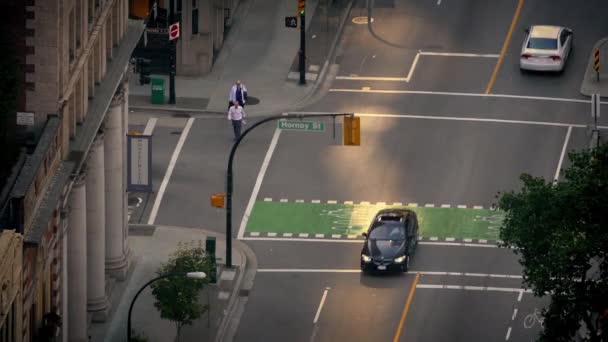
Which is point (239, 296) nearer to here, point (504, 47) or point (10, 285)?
point (10, 285)

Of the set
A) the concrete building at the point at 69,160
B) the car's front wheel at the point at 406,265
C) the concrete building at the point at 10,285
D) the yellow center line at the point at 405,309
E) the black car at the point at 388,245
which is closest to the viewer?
the concrete building at the point at 10,285

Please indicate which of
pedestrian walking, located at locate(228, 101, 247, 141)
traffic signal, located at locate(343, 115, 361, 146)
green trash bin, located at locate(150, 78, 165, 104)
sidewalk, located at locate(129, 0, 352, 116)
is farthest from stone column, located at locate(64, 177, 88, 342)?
sidewalk, located at locate(129, 0, 352, 116)

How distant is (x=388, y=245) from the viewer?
75125 millimetres

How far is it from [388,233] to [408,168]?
9.21 metres

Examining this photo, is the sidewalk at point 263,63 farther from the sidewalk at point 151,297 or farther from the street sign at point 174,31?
the sidewalk at point 151,297

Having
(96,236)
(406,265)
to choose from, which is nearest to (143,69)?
(406,265)

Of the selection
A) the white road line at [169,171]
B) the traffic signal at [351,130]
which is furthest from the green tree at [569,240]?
the white road line at [169,171]

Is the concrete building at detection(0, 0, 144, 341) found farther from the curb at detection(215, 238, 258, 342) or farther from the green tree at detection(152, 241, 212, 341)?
the curb at detection(215, 238, 258, 342)

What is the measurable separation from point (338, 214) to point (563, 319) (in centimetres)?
2147

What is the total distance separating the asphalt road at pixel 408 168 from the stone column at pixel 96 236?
16.6 ft

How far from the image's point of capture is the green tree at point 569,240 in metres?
58.5

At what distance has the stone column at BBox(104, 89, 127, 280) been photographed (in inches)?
2808

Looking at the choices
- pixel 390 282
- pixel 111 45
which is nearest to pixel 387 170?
pixel 390 282

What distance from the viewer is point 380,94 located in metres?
92.4
